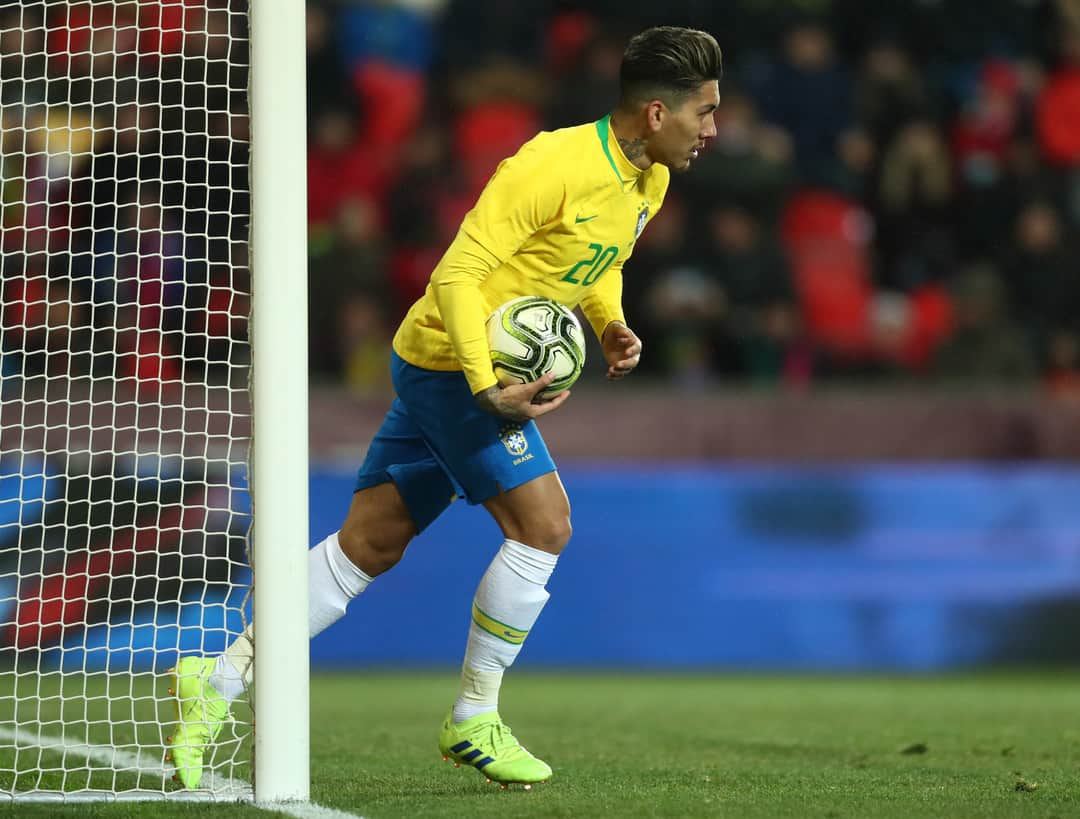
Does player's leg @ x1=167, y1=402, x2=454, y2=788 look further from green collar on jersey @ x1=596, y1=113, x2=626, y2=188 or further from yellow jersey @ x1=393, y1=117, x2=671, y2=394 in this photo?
green collar on jersey @ x1=596, y1=113, x2=626, y2=188

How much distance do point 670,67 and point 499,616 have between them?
159 cm

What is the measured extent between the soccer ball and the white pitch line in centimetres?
125

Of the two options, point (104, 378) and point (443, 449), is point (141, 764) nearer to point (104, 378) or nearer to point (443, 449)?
point (443, 449)

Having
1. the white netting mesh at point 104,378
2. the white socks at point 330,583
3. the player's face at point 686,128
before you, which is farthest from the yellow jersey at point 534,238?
the white netting mesh at point 104,378

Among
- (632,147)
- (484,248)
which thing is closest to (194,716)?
(484,248)

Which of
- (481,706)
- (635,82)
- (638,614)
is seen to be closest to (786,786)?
(481,706)

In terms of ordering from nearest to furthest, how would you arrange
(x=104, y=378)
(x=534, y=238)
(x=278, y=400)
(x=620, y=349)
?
1. (x=278, y=400)
2. (x=534, y=238)
3. (x=620, y=349)
4. (x=104, y=378)

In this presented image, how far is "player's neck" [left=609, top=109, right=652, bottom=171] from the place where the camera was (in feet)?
14.9

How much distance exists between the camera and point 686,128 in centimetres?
453

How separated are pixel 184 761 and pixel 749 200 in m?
7.11

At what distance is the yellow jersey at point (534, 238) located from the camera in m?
4.32

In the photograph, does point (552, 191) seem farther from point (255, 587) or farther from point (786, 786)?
point (786, 786)

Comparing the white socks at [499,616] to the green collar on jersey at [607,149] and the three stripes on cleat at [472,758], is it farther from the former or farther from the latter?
Answer: the green collar on jersey at [607,149]

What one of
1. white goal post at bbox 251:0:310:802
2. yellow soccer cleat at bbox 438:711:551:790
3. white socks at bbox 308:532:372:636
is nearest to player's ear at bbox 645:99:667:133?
white goal post at bbox 251:0:310:802
